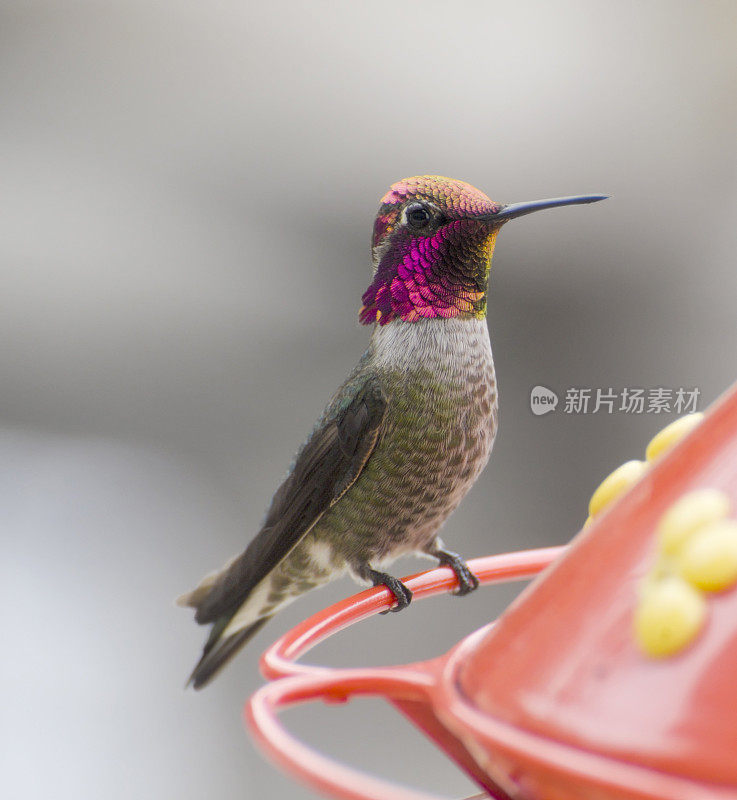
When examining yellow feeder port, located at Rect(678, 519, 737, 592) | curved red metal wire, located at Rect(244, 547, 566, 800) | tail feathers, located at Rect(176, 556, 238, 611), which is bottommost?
tail feathers, located at Rect(176, 556, 238, 611)

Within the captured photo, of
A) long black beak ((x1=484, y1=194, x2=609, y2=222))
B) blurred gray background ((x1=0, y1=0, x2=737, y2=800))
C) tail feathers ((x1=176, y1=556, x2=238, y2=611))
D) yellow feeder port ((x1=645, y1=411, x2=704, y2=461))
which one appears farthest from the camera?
blurred gray background ((x1=0, y1=0, x2=737, y2=800))

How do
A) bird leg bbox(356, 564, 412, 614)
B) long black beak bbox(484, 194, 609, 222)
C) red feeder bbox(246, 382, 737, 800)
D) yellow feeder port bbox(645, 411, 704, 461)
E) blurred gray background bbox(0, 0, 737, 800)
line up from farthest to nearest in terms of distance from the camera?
blurred gray background bbox(0, 0, 737, 800) → long black beak bbox(484, 194, 609, 222) → bird leg bbox(356, 564, 412, 614) → yellow feeder port bbox(645, 411, 704, 461) → red feeder bbox(246, 382, 737, 800)

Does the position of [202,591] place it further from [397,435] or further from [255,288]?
[255,288]

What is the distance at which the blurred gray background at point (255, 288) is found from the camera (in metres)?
1.38

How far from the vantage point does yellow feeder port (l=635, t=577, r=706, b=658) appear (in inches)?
12.5

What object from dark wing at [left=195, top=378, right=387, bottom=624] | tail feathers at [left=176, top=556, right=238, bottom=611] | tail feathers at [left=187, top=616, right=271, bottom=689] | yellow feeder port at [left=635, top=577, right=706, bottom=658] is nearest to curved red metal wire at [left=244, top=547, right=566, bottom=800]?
yellow feeder port at [left=635, top=577, right=706, bottom=658]

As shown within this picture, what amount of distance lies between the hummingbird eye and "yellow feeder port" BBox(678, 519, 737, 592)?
80 centimetres

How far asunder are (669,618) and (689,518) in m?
0.05

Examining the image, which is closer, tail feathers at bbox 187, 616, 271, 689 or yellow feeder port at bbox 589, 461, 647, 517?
yellow feeder port at bbox 589, 461, 647, 517

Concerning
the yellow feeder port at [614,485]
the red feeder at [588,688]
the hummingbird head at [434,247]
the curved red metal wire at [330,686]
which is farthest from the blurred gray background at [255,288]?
the red feeder at [588,688]

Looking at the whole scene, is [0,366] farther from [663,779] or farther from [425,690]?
A: [663,779]

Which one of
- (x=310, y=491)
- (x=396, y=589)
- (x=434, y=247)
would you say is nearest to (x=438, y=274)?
(x=434, y=247)

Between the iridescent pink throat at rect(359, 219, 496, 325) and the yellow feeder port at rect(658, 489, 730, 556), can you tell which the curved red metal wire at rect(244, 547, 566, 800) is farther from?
the iridescent pink throat at rect(359, 219, 496, 325)

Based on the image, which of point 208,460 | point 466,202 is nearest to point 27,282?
point 208,460
